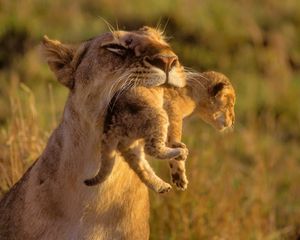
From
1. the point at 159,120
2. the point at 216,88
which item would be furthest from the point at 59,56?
the point at 159,120

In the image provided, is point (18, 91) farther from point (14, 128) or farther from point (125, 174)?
point (125, 174)

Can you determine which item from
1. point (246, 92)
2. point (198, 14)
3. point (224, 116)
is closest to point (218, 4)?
point (198, 14)

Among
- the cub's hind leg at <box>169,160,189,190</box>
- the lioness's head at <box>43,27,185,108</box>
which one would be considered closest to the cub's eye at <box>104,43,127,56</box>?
the lioness's head at <box>43,27,185,108</box>

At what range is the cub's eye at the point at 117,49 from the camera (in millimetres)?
4438

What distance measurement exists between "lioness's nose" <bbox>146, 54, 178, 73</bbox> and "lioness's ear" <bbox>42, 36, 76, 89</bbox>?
2.49ft

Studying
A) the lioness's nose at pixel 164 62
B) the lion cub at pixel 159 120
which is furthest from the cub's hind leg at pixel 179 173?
the lioness's nose at pixel 164 62

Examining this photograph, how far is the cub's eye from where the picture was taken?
4438 mm

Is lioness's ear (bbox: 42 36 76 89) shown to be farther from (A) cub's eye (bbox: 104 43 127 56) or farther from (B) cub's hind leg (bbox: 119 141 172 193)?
(B) cub's hind leg (bbox: 119 141 172 193)

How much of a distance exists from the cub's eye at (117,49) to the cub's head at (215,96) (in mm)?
384

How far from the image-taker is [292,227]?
6895mm

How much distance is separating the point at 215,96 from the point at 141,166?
Answer: 1.96ft

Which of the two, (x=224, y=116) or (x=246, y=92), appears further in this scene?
(x=246, y=92)

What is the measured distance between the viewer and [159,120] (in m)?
4.08

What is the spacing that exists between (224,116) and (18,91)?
373 cm
